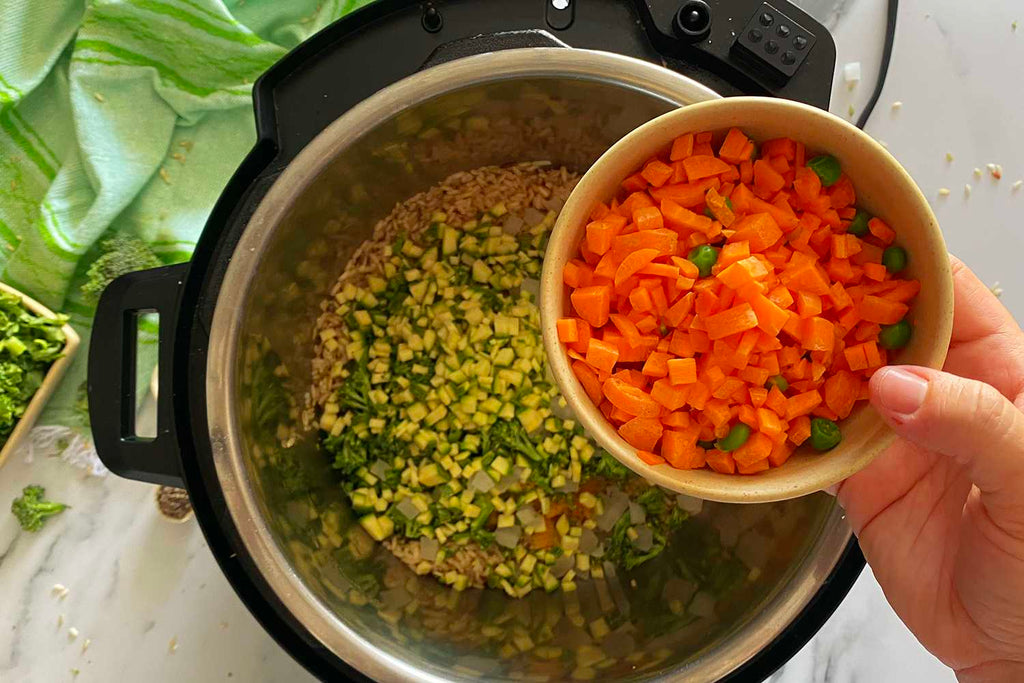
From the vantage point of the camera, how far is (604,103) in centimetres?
106

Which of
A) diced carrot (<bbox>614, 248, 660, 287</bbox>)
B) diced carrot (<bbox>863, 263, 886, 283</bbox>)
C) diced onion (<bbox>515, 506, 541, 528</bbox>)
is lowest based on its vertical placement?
diced onion (<bbox>515, 506, 541, 528</bbox>)

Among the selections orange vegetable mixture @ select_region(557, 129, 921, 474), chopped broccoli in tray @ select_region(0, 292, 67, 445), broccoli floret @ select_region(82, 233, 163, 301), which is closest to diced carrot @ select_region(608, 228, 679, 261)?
orange vegetable mixture @ select_region(557, 129, 921, 474)

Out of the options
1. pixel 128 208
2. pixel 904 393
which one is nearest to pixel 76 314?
pixel 128 208

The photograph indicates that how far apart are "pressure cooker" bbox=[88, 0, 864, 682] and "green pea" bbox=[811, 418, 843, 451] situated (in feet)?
0.95

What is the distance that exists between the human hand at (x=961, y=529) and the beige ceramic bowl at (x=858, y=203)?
0.13 metres

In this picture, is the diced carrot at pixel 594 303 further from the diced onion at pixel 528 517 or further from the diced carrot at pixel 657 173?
the diced onion at pixel 528 517

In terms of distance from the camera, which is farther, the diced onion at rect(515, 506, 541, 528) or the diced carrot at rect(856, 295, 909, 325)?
the diced onion at rect(515, 506, 541, 528)

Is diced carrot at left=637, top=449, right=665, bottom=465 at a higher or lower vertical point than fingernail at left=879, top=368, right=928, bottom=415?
lower

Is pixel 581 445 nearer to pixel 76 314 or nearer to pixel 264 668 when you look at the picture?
pixel 264 668

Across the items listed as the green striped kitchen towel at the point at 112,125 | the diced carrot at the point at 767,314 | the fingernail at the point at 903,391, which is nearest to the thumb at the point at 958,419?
the fingernail at the point at 903,391

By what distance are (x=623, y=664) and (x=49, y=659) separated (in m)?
0.93

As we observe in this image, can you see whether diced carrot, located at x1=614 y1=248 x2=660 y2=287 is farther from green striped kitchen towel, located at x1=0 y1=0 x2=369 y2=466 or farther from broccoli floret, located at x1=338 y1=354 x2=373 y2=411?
green striped kitchen towel, located at x1=0 y1=0 x2=369 y2=466

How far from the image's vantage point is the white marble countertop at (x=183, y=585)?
4.21 ft

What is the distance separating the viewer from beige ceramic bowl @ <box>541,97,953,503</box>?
74 centimetres
